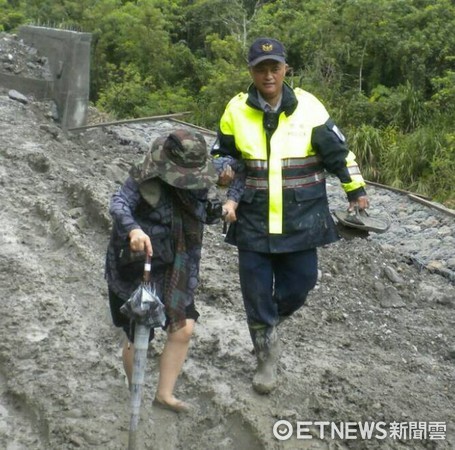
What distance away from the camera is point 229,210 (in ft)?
13.0

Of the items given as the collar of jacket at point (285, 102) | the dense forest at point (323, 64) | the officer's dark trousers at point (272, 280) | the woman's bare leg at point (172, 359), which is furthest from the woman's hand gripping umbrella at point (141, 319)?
the dense forest at point (323, 64)

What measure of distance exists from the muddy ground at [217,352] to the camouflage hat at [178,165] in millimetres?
1250

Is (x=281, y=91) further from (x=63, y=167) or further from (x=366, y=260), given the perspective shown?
(x=63, y=167)

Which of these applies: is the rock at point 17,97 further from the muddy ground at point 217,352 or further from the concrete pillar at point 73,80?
the muddy ground at point 217,352

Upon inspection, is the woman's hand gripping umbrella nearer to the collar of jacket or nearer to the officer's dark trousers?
the officer's dark trousers

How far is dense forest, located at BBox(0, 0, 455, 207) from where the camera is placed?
13.3 metres

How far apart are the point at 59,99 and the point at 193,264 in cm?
850

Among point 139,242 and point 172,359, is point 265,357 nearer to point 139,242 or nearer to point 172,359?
point 172,359

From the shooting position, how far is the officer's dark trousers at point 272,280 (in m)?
4.13

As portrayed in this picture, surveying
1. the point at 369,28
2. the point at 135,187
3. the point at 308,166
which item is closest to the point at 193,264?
the point at 135,187

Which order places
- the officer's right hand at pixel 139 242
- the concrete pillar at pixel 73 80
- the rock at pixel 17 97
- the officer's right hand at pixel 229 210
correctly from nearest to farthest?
the officer's right hand at pixel 139 242
the officer's right hand at pixel 229 210
the rock at pixel 17 97
the concrete pillar at pixel 73 80

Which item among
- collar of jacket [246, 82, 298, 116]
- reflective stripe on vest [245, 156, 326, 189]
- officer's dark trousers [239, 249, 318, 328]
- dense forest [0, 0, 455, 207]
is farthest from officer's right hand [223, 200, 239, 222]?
dense forest [0, 0, 455, 207]

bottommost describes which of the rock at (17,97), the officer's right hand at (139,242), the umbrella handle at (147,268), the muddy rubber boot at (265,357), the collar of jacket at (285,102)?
the rock at (17,97)

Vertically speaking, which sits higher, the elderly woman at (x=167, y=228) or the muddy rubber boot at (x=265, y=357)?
the elderly woman at (x=167, y=228)
